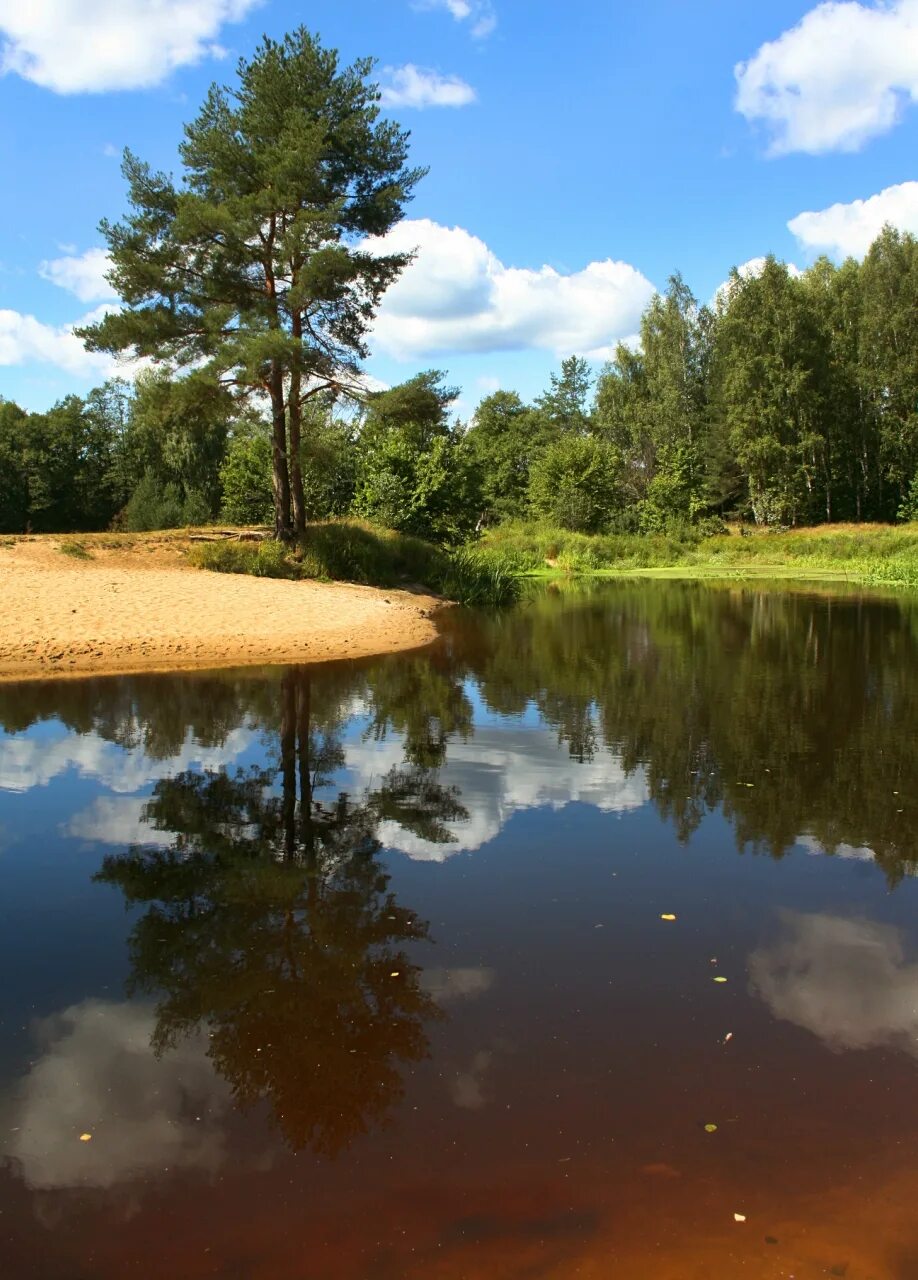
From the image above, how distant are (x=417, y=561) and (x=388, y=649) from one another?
47.5 ft

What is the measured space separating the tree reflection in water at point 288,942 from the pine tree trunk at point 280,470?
67.1ft

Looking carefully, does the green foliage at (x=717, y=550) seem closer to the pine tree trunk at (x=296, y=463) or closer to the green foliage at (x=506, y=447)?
the green foliage at (x=506, y=447)

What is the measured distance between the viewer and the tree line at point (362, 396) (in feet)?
84.5

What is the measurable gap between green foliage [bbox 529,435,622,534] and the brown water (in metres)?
47.2

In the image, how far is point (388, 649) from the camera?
19.4m

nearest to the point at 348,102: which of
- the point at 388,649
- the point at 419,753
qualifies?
the point at 388,649

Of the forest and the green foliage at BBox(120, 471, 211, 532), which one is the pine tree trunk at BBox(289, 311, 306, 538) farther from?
the green foliage at BBox(120, 471, 211, 532)

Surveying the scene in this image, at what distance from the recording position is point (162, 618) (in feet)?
62.1

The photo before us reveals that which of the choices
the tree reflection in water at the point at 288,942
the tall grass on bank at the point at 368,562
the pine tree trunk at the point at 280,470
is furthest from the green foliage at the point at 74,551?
the tree reflection in water at the point at 288,942

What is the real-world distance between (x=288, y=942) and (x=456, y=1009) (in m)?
1.34

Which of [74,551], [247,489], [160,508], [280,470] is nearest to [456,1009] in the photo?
[74,551]

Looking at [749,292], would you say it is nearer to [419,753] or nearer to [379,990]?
[419,753]

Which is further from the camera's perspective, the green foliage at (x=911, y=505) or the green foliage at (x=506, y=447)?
the green foliage at (x=506, y=447)

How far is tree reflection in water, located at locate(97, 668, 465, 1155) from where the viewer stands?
182 inches
